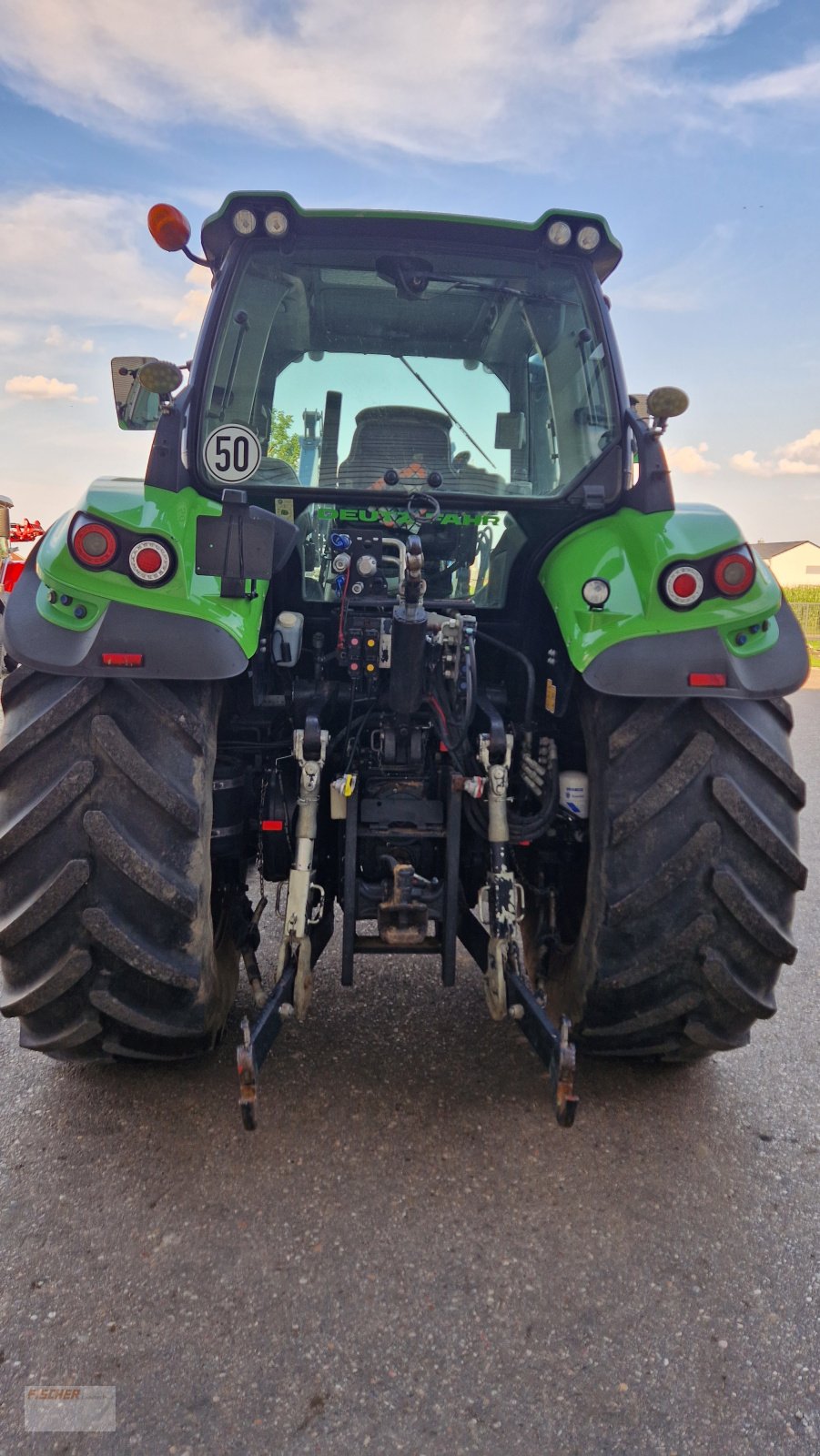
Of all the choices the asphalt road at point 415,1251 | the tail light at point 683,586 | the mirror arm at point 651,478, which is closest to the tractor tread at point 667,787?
the tail light at point 683,586

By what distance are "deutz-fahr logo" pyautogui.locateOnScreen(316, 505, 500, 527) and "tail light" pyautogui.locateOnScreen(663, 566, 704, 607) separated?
2.31ft

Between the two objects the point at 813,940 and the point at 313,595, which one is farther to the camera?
the point at 813,940

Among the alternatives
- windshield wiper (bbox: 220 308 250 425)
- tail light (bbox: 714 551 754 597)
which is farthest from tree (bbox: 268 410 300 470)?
tail light (bbox: 714 551 754 597)

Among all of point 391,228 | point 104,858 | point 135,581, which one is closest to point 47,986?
point 104,858

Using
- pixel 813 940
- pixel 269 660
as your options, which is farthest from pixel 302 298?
pixel 813 940

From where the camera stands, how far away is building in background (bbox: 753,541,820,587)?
198ft

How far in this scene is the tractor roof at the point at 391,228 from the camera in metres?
2.64

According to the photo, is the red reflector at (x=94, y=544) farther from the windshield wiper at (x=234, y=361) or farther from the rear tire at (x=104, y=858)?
the windshield wiper at (x=234, y=361)

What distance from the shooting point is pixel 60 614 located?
2129 millimetres

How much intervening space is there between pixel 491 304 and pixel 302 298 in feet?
1.94

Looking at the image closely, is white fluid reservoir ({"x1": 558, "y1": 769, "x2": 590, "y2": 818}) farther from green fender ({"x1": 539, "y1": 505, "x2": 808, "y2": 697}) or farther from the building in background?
the building in background

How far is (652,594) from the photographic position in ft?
7.39

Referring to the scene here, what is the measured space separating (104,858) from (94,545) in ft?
2.43

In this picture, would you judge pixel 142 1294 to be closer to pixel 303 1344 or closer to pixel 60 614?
pixel 303 1344
